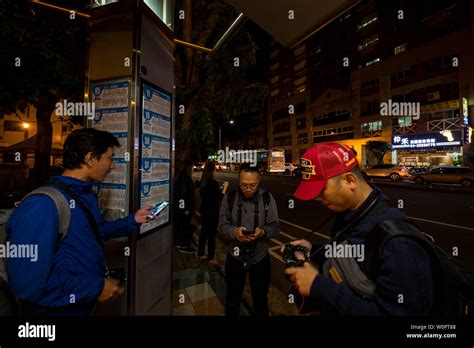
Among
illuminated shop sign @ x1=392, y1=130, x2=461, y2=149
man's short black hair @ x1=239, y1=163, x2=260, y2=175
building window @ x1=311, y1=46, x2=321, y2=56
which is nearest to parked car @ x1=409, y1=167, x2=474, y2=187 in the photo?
illuminated shop sign @ x1=392, y1=130, x2=461, y2=149

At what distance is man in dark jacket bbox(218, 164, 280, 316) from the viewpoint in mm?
2885

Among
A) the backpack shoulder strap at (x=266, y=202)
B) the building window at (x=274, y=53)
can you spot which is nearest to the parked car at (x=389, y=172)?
the backpack shoulder strap at (x=266, y=202)

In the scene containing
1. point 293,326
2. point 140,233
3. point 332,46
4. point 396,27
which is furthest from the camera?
point 332,46

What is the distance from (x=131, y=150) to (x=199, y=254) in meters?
3.70

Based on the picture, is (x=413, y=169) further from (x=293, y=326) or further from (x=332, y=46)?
(x=293, y=326)

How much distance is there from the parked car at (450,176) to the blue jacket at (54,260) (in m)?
24.7

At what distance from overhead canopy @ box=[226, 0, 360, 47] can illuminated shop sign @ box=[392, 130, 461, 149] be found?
30.5m

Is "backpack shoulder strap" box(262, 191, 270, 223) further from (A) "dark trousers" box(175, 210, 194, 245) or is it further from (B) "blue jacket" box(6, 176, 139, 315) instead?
(A) "dark trousers" box(175, 210, 194, 245)

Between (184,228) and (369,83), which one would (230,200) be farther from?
(369,83)

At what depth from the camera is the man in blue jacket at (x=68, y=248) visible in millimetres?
1355

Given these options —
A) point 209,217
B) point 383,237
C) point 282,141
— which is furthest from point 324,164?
point 282,141

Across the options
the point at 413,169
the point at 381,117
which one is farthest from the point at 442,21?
the point at 413,169

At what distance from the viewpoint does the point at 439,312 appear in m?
1.24

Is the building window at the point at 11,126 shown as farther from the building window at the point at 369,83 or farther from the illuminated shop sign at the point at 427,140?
the building window at the point at 369,83
